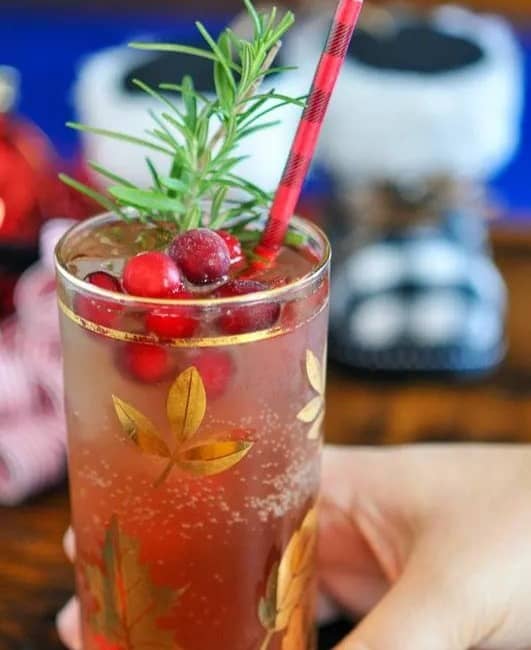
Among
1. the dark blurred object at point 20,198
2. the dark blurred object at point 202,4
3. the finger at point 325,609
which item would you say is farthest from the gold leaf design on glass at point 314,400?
the dark blurred object at point 202,4

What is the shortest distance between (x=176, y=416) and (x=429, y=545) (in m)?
0.18

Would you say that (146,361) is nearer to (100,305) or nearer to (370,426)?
(100,305)

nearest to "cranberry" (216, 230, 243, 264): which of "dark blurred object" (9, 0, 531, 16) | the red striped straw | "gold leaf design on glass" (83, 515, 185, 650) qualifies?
the red striped straw

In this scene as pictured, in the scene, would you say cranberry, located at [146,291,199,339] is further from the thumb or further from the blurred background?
the blurred background

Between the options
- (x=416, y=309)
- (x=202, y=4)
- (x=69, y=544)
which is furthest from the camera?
(x=202, y=4)

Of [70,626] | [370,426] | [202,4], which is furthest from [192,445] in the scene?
[202,4]

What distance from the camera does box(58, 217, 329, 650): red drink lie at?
1.52ft

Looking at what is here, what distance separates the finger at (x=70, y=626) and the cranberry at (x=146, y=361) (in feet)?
0.69

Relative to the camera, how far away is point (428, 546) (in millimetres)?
570

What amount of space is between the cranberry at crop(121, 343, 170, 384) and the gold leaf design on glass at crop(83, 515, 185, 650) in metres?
0.08

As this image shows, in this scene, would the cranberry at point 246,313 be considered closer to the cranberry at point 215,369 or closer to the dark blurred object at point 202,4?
the cranberry at point 215,369

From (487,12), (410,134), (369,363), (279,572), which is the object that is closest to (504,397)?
(369,363)

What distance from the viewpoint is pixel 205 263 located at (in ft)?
1.54

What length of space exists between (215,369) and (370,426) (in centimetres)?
42
